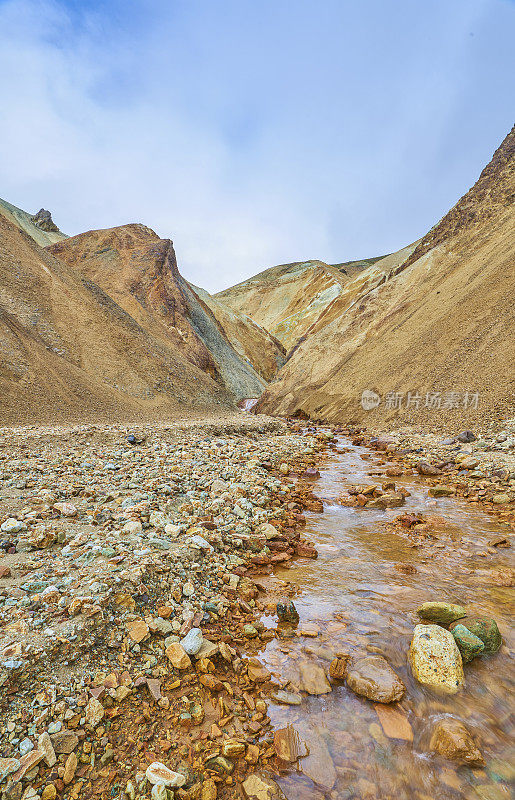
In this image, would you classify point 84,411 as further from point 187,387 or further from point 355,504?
point 355,504

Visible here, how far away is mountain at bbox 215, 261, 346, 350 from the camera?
64.9 meters

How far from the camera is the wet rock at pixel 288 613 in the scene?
423 cm

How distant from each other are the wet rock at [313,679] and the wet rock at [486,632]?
1616 mm

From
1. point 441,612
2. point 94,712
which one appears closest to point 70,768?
point 94,712

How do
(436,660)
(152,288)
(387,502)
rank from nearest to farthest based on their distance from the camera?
(436,660)
(387,502)
(152,288)

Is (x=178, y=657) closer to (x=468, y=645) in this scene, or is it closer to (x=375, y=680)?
(x=375, y=680)

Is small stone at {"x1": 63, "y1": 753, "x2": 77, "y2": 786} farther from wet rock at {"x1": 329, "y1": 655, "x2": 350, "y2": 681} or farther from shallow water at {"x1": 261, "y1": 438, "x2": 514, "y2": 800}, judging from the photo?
wet rock at {"x1": 329, "y1": 655, "x2": 350, "y2": 681}

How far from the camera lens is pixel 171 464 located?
9.74m

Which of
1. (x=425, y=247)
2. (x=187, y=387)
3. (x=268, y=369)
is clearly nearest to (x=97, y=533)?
(x=187, y=387)

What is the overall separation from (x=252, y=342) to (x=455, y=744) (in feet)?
201

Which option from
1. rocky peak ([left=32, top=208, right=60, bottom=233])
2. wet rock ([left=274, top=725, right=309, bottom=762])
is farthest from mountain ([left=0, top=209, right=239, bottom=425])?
rocky peak ([left=32, top=208, right=60, bottom=233])

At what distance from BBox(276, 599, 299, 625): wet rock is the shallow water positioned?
16cm

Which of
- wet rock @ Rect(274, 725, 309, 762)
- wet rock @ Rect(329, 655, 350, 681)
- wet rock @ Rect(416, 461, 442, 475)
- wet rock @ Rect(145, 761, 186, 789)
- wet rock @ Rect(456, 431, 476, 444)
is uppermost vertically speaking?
wet rock @ Rect(456, 431, 476, 444)

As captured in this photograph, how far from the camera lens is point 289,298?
255ft
